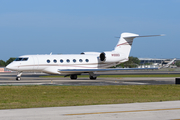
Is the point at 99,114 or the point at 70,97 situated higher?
the point at 99,114

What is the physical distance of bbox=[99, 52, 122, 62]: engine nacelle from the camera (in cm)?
3938

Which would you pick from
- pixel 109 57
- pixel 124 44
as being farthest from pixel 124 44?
pixel 109 57

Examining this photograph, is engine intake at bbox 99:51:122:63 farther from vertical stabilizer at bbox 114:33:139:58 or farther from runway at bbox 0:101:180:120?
runway at bbox 0:101:180:120

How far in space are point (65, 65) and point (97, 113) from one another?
2679cm

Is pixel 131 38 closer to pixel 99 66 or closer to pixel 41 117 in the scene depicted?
pixel 99 66

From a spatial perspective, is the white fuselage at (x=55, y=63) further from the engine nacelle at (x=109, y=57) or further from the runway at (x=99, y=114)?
the runway at (x=99, y=114)

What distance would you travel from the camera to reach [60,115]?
10398 millimetres

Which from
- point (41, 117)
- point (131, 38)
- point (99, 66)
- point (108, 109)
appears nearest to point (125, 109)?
point (108, 109)

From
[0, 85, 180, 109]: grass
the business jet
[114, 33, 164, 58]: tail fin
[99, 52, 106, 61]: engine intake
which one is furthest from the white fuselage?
[0, 85, 180, 109]: grass

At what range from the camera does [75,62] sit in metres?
38.0

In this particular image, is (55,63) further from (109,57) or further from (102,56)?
(109,57)

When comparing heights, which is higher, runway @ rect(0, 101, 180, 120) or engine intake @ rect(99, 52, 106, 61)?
runway @ rect(0, 101, 180, 120)

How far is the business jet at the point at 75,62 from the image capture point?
35.6 metres

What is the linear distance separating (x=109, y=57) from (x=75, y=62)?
4724 millimetres
